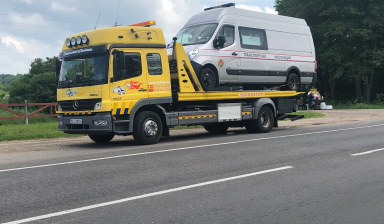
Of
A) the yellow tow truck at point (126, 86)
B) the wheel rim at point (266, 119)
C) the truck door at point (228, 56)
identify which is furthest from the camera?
the wheel rim at point (266, 119)

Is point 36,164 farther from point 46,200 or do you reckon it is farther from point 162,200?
point 162,200

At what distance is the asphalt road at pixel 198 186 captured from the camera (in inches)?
204

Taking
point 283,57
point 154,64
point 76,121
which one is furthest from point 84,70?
point 283,57

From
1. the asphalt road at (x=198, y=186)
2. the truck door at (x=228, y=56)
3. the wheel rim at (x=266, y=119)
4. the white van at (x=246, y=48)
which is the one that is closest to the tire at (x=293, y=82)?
the white van at (x=246, y=48)

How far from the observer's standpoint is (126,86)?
12047mm

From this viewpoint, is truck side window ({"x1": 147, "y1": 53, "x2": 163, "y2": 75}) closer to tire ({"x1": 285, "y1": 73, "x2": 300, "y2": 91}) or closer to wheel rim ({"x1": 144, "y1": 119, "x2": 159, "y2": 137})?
wheel rim ({"x1": 144, "y1": 119, "x2": 159, "y2": 137})

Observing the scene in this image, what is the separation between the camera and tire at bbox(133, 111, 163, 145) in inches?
485

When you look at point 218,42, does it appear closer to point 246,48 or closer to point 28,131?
point 246,48

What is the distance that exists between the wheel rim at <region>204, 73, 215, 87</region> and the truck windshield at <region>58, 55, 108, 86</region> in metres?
3.30

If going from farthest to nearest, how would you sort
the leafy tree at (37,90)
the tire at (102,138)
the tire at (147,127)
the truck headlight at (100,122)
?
the leafy tree at (37,90)
the tire at (102,138)
the tire at (147,127)
the truck headlight at (100,122)

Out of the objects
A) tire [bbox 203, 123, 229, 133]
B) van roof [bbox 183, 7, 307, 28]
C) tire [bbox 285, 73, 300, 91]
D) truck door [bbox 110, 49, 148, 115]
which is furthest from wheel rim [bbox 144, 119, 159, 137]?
tire [bbox 285, 73, 300, 91]

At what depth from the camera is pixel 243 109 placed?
15.4 metres

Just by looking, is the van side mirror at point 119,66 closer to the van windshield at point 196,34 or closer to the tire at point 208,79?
the tire at point 208,79

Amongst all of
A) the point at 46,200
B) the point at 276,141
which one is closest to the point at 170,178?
the point at 46,200
